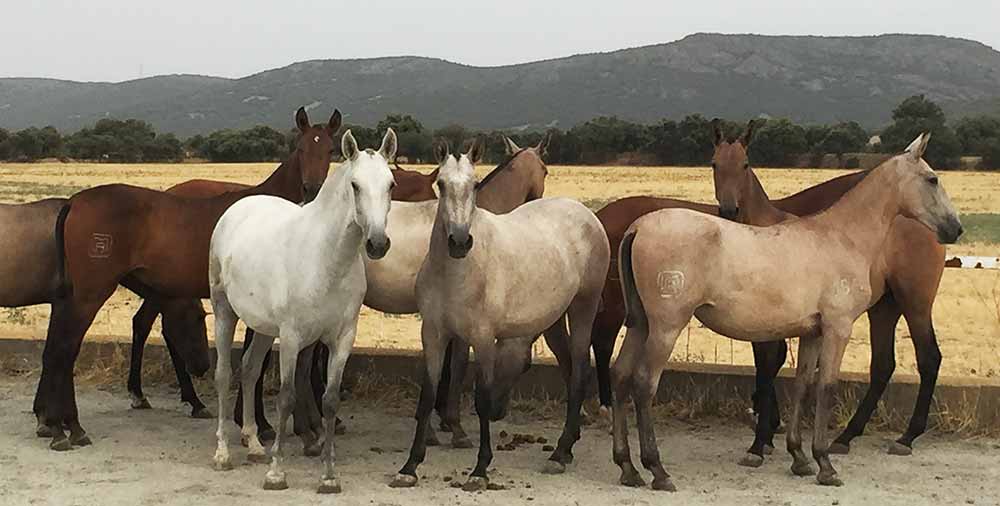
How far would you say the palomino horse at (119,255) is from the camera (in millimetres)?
7141

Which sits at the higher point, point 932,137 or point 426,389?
point 932,137

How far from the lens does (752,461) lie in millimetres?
6777

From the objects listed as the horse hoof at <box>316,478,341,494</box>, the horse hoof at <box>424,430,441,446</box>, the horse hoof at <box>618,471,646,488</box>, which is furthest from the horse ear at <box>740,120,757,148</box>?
the horse hoof at <box>316,478,341,494</box>

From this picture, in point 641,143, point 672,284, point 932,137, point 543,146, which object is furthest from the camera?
point 641,143

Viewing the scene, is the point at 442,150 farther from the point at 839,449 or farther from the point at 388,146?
the point at 839,449

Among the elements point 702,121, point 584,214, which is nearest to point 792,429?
point 584,214

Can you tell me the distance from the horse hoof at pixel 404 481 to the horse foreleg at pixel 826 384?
104 inches

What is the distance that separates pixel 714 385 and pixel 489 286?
2.79 meters

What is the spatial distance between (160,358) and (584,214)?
15.1 ft

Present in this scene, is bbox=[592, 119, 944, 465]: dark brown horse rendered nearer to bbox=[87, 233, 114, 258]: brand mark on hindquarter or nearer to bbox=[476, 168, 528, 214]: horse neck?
bbox=[476, 168, 528, 214]: horse neck

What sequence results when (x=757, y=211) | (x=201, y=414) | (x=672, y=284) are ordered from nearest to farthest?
1. (x=672, y=284)
2. (x=757, y=211)
3. (x=201, y=414)

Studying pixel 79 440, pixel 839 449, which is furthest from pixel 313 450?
pixel 839 449

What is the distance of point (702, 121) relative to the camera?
55.7 meters

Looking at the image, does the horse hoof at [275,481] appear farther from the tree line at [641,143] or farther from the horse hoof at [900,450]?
the tree line at [641,143]
